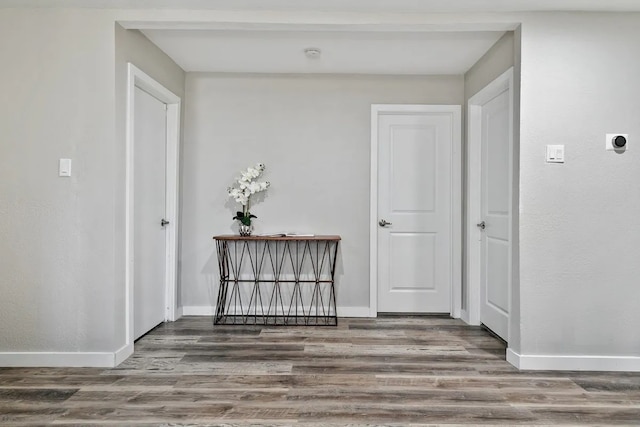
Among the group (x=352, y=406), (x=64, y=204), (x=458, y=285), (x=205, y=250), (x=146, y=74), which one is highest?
(x=146, y=74)

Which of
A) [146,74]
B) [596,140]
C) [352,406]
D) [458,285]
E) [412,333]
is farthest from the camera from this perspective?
[458,285]

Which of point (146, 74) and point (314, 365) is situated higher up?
point (146, 74)

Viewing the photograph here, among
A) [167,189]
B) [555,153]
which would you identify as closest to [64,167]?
[167,189]

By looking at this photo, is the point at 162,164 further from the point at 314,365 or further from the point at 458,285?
the point at 458,285

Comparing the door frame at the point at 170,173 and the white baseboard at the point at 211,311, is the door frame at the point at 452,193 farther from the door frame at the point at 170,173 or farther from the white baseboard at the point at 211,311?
Result: the door frame at the point at 170,173

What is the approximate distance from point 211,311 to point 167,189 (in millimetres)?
1211

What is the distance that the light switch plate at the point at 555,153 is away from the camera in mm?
2850

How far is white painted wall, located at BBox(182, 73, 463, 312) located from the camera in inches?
163

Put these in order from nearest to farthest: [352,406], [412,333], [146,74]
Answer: [352,406] < [146,74] < [412,333]

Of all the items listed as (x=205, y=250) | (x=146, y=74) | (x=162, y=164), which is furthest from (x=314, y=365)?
(x=146, y=74)

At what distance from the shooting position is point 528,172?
287 centimetres

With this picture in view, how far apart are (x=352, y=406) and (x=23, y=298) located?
2.23m

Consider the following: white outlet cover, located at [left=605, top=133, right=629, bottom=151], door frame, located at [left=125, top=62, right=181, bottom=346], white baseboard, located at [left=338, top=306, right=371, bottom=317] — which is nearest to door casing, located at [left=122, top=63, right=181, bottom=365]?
door frame, located at [left=125, top=62, right=181, bottom=346]

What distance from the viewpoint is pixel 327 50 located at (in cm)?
353
